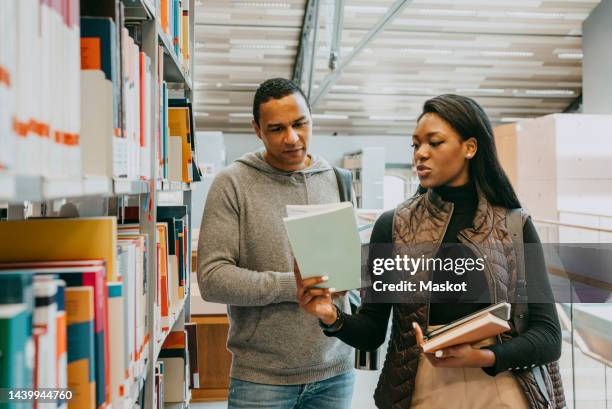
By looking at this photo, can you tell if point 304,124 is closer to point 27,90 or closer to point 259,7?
point 27,90

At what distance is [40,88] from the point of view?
0.67 meters

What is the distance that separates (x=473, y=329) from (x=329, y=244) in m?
0.37

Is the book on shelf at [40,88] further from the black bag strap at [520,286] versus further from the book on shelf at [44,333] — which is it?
the black bag strap at [520,286]

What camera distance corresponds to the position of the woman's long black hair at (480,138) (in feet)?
4.67

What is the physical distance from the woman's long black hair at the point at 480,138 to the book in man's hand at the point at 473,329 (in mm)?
335

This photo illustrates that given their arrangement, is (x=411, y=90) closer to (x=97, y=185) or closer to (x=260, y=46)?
(x=260, y=46)

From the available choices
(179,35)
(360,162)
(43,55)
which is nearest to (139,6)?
(43,55)

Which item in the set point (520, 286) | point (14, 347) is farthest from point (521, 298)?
point (14, 347)

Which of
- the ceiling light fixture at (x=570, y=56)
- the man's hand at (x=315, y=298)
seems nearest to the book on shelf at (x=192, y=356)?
the man's hand at (x=315, y=298)

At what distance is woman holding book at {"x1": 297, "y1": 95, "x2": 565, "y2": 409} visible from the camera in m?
1.30

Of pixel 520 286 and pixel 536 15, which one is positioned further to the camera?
pixel 536 15

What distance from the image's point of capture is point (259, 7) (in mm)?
8398

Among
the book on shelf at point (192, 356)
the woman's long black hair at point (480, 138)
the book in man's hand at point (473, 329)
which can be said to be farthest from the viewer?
the book on shelf at point (192, 356)

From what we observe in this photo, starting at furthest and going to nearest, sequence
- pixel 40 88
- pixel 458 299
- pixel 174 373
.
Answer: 1. pixel 174 373
2. pixel 458 299
3. pixel 40 88
